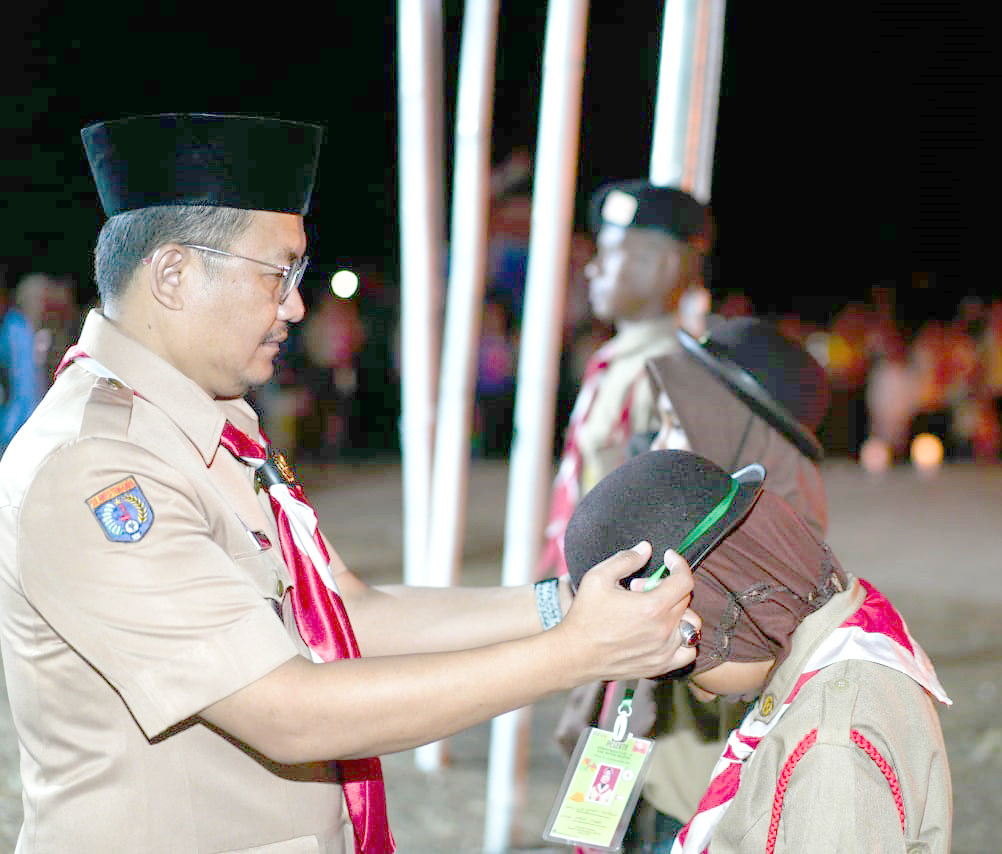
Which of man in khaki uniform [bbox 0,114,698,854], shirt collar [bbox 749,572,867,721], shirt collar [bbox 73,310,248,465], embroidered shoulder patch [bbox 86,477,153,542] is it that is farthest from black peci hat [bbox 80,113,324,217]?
shirt collar [bbox 749,572,867,721]

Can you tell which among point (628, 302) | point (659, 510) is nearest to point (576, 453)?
point (628, 302)

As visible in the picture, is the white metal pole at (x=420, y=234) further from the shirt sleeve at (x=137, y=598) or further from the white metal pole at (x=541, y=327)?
the shirt sleeve at (x=137, y=598)

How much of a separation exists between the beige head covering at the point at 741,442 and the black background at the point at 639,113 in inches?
133

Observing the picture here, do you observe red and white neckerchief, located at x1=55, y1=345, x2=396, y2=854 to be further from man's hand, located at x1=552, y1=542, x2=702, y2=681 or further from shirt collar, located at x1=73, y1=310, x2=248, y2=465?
man's hand, located at x1=552, y1=542, x2=702, y2=681

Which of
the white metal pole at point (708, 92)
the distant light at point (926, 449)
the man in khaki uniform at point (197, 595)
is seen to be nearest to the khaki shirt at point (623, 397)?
the white metal pole at point (708, 92)

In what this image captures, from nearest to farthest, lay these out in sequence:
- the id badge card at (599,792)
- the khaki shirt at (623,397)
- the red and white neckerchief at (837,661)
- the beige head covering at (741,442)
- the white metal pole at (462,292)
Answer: the red and white neckerchief at (837,661), the id badge card at (599,792), the beige head covering at (741,442), the khaki shirt at (623,397), the white metal pole at (462,292)

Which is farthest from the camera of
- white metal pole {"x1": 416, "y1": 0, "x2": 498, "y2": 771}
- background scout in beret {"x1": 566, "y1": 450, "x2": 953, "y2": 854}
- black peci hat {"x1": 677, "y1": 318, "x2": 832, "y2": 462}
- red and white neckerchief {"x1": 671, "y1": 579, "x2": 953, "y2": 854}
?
white metal pole {"x1": 416, "y1": 0, "x2": 498, "y2": 771}

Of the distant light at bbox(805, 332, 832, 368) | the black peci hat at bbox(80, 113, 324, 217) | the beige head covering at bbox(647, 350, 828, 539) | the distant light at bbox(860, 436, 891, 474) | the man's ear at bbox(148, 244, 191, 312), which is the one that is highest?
the black peci hat at bbox(80, 113, 324, 217)

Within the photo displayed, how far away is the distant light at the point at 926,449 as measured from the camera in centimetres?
1467

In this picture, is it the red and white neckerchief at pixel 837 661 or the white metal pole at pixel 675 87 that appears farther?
the white metal pole at pixel 675 87

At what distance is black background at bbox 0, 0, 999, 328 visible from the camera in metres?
12.1

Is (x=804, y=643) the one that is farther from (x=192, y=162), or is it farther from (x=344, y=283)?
(x=344, y=283)

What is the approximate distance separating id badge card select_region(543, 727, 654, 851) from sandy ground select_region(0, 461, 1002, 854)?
2.09 m

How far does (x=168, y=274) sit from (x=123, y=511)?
448 millimetres
